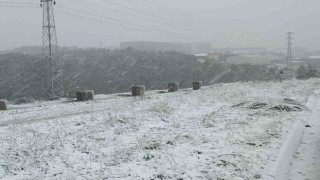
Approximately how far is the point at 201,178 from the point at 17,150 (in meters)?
5.26

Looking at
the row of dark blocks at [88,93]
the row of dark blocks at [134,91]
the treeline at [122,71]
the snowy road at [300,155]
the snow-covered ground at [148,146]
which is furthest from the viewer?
the treeline at [122,71]

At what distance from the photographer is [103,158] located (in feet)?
30.7

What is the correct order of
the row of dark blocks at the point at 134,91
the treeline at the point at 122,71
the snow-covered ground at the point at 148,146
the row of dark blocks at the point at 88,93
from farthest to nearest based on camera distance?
the treeline at the point at 122,71 < the row of dark blocks at the point at 134,91 < the row of dark blocks at the point at 88,93 < the snow-covered ground at the point at 148,146

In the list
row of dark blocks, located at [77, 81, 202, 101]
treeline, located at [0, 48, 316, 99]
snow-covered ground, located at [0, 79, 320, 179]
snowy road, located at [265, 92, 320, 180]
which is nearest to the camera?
snowy road, located at [265, 92, 320, 180]

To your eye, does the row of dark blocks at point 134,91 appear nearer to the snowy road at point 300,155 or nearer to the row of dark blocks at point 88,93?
the row of dark blocks at point 88,93

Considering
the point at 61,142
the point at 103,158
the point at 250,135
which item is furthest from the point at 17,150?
the point at 250,135

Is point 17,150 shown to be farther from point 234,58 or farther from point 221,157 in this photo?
point 234,58

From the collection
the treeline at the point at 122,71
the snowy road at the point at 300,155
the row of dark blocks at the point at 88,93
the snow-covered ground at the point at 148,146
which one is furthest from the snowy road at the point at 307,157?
the treeline at the point at 122,71

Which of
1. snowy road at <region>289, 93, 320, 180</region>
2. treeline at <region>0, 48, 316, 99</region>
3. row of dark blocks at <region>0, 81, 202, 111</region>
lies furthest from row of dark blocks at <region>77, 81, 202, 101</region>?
treeline at <region>0, 48, 316, 99</region>

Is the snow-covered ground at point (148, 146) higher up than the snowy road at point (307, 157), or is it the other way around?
the snow-covered ground at point (148, 146)

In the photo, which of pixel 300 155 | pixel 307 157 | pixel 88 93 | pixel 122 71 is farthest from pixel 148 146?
pixel 122 71

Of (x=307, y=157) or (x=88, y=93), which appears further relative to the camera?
(x=88, y=93)

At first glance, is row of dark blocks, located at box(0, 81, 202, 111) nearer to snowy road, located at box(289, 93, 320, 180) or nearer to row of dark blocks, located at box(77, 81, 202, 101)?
row of dark blocks, located at box(77, 81, 202, 101)

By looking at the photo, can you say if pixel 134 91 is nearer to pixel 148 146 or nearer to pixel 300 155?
pixel 148 146
